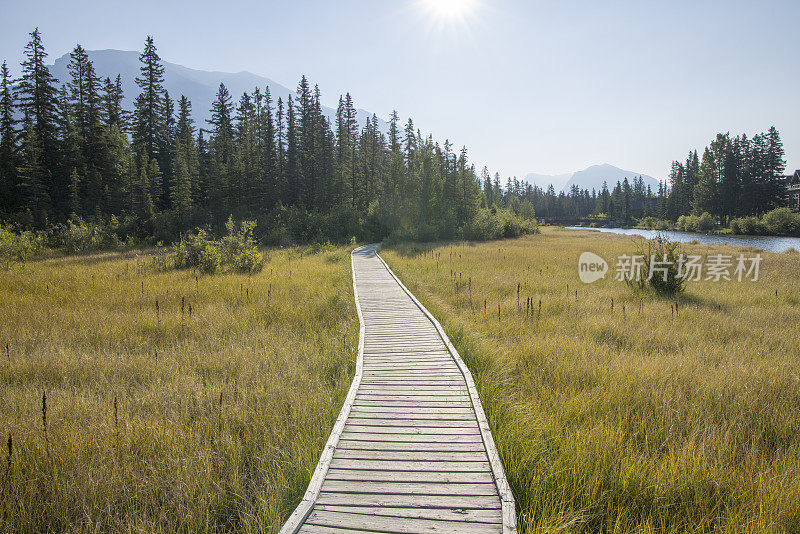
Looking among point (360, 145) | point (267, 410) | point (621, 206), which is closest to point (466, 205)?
point (360, 145)

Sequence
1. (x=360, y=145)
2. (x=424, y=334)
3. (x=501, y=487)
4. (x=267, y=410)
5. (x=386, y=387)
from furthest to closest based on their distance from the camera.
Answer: (x=360, y=145), (x=424, y=334), (x=386, y=387), (x=267, y=410), (x=501, y=487)

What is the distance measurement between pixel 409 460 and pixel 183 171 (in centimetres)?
4257

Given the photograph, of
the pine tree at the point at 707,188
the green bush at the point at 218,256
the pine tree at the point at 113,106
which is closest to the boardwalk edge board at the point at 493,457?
the green bush at the point at 218,256

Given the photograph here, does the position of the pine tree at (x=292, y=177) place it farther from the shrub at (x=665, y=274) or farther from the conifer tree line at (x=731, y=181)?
the conifer tree line at (x=731, y=181)

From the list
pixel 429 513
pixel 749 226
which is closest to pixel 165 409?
pixel 429 513

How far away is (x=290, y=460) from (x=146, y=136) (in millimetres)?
51572

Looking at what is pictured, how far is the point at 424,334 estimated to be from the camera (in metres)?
7.59

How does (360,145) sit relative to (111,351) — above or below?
above

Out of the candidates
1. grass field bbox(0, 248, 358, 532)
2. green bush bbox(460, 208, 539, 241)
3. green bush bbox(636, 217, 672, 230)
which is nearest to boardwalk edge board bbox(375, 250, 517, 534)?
grass field bbox(0, 248, 358, 532)

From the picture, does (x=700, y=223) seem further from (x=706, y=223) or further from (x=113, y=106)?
(x=113, y=106)

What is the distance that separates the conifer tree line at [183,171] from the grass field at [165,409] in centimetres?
2674

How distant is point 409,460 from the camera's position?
11.4 ft

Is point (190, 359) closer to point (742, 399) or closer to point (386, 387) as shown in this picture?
point (386, 387)

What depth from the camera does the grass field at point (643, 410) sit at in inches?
125
